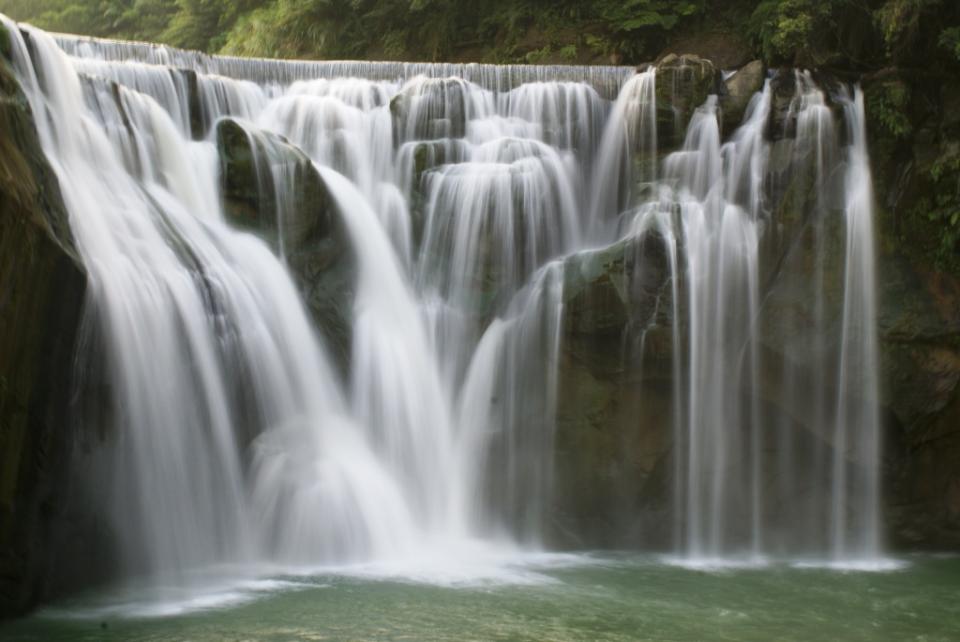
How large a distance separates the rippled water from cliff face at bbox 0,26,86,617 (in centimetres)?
53

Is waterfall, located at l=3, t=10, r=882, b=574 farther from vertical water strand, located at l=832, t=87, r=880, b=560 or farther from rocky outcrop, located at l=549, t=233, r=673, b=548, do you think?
rocky outcrop, located at l=549, t=233, r=673, b=548

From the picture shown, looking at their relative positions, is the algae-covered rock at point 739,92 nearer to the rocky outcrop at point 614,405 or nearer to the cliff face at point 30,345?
the rocky outcrop at point 614,405

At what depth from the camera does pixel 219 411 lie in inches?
341

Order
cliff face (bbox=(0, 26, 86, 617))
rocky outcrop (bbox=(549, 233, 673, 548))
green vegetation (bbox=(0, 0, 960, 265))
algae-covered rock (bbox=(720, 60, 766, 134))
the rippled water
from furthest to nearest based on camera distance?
algae-covered rock (bbox=(720, 60, 766, 134))
green vegetation (bbox=(0, 0, 960, 265))
rocky outcrop (bbox=(549, 233, 673, 548))
the rippled water
cliff face (bbox=(0, 26, 86, 617))

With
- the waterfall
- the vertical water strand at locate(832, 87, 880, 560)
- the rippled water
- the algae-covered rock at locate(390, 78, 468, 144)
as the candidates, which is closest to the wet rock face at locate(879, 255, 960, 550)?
the vertical water strand at locate(832, 87, 880, 560)

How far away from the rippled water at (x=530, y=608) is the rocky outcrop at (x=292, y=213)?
123 inches

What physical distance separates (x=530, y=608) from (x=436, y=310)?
4263 millimetres

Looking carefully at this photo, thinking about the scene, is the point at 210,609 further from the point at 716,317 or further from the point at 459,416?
the point at 716,317

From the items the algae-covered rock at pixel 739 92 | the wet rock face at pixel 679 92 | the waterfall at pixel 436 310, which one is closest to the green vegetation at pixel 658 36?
the waterfall at pixel 436 310

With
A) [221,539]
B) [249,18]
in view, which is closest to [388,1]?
[249,18]

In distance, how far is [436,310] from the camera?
10875 mm

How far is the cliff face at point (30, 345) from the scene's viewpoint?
648 centimetres

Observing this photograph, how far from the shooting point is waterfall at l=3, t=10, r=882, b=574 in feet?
28.0

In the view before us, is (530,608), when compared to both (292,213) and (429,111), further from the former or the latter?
(429,111)
